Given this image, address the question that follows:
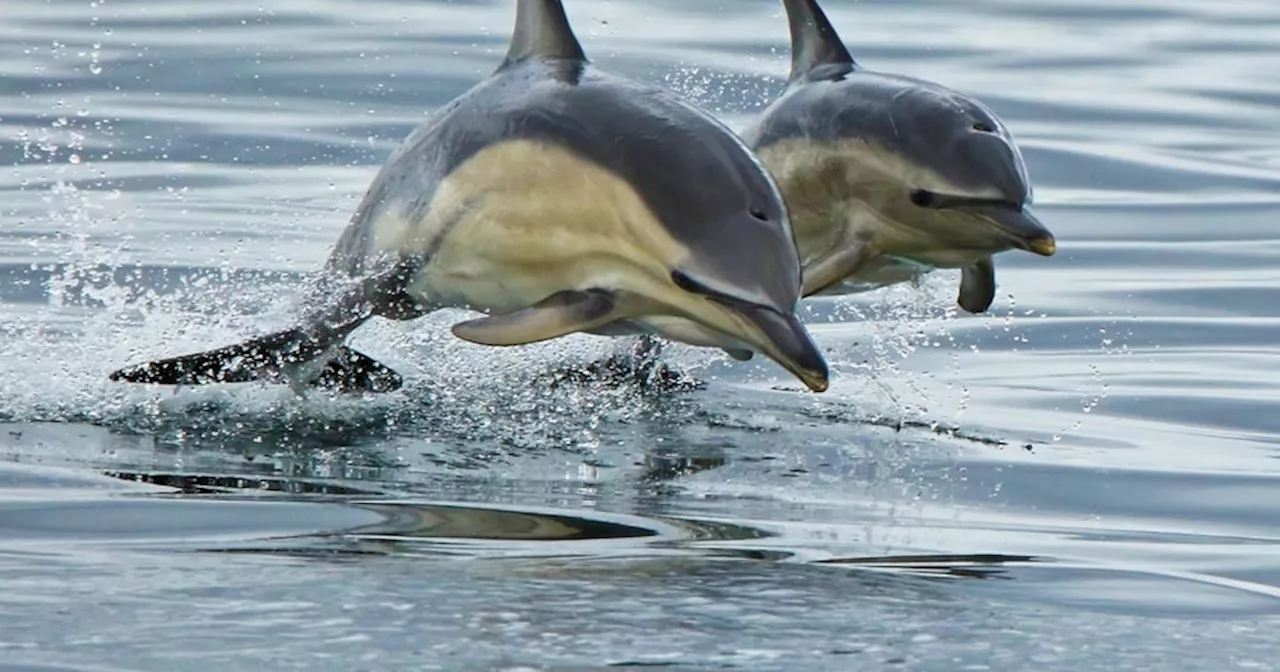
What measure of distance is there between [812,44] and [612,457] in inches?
66.3

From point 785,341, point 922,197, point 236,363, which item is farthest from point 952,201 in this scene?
point 236,363

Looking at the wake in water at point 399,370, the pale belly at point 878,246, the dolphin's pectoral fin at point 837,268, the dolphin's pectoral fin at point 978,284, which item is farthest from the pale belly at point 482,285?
the dolphin's pectoral fin at point 978,284

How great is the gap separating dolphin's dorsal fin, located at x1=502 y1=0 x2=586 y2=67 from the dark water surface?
1008 millimetres

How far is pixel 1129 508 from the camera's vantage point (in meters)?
6.66

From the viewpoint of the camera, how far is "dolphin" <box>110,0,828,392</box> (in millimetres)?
5980

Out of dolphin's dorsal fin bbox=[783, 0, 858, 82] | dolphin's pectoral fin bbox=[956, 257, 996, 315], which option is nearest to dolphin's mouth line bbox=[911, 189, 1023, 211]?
dolphin's pectoral fin bbox=[956, 257, 996, 315]

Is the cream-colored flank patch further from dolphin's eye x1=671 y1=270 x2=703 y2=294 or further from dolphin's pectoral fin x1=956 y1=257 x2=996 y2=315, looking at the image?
dolphin's pectoral fin x1=956 y1=257 x2=996 y2=315

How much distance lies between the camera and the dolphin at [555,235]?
5980 millimetres

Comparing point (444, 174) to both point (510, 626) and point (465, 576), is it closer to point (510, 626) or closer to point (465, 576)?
point (465, 576)

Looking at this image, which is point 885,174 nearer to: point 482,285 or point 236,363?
point 482,285

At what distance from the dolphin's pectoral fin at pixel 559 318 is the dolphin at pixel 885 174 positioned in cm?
140

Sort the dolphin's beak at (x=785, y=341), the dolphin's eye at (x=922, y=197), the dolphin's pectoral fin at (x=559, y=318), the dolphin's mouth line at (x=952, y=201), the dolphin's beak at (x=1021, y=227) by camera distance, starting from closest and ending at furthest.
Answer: the dolphin's beak at (x=785, y=341) → the dolphin's pectoral fin at (x=559, y=318) → the dolphin's beak at (x=1021, y=227) → the dolphin's mouth line at (x=952, y=201) → the dolphin's eye at (x=922, y=197)

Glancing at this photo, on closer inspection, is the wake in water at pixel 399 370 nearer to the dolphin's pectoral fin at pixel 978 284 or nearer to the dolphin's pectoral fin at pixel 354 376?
the dolphin's pectoral fin at pixel 354 376

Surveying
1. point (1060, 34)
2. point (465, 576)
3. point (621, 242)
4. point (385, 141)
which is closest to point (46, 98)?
point (385, 141)
